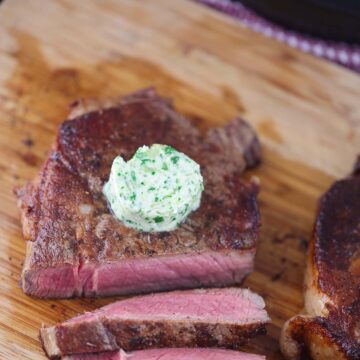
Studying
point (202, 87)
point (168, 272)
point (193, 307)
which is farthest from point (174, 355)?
point (202, 87)

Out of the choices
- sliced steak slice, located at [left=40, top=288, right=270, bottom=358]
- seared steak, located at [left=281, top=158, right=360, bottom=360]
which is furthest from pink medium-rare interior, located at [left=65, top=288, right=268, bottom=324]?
seared steak, located at [left=281, top=158, right=360, bottom=360]

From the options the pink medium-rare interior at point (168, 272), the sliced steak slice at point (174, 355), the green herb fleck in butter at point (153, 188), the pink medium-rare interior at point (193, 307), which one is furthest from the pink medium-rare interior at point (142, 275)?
the sliced steak slice at point (174, 355)

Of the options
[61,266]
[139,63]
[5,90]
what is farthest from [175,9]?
[61,266]

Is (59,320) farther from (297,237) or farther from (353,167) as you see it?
(353,167)

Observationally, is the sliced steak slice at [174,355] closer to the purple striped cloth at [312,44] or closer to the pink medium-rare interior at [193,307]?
the pink medium-rare interior at [193,307]

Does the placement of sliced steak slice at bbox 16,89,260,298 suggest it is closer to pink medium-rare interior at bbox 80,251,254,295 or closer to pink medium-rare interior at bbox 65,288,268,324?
pink medium-rare interior at bbox 80,251,254,295
